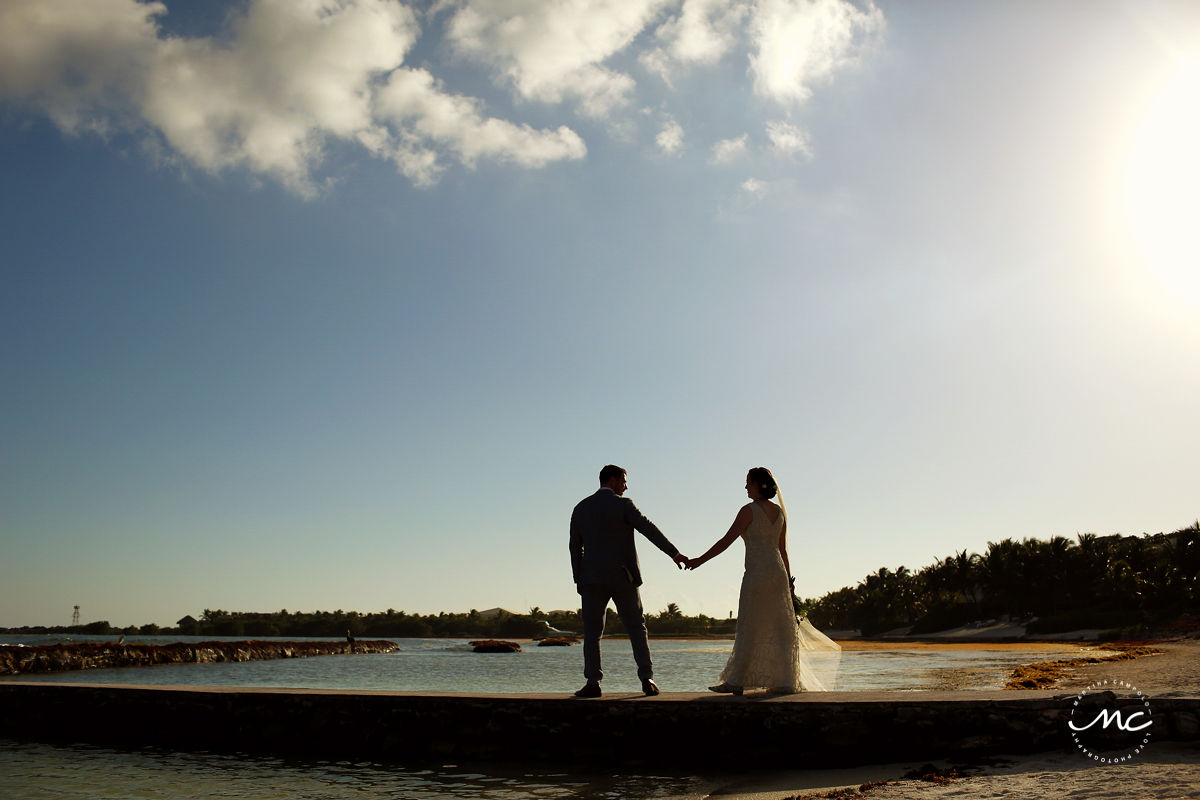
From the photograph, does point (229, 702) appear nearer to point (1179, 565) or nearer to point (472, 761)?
point (472, 761)

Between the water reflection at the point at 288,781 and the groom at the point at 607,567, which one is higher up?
the groom at the point at 607,567

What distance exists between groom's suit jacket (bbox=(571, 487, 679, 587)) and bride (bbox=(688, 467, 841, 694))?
2.48ft

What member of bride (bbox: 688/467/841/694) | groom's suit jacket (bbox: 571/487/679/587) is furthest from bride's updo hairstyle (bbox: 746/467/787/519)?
groom's suit jacket (bbox: 571/487/679/587)

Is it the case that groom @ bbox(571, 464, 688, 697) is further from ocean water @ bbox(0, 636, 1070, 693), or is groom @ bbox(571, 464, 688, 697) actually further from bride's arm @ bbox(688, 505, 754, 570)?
ocean water @ bbox(0, 636, 1070, 693)

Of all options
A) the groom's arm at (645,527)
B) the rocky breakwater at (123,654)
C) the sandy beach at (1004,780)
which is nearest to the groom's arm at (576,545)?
the groom's arm at (645,527)

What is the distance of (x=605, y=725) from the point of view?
7195 millimetres

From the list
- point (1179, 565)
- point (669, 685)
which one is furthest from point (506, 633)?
point (669, 685)

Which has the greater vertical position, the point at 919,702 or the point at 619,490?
the point at 619,490

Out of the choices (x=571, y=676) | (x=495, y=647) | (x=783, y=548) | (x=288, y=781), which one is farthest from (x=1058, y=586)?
(x=288, y=781)

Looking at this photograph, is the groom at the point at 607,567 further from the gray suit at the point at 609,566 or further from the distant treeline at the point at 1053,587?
the distant treeline at the point at 1053,587

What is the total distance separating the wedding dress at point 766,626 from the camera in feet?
25.2

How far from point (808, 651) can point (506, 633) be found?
615 feet

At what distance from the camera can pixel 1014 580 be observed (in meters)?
76.8

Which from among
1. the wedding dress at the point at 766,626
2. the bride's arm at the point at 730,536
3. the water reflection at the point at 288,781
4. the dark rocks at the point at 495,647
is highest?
the bride's arm at the point at 730,536
